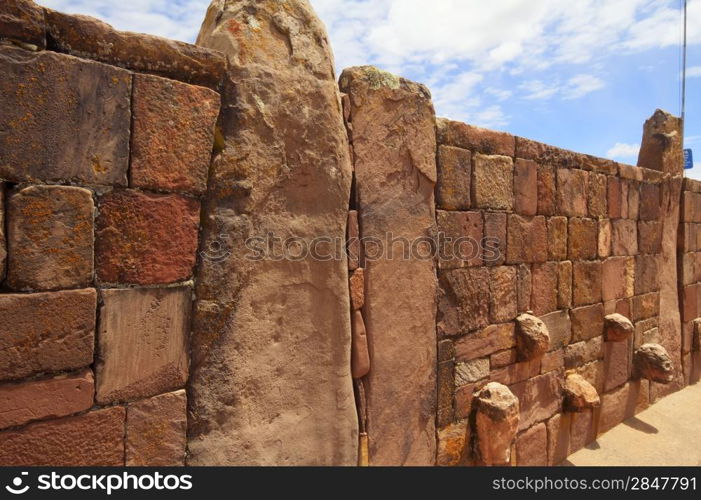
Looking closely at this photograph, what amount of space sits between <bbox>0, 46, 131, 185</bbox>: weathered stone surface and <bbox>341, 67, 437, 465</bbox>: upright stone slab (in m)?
1.33

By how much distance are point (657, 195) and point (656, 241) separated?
56 cm

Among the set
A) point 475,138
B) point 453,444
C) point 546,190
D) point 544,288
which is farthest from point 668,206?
point 453,444

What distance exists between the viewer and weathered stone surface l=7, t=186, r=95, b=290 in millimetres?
1727

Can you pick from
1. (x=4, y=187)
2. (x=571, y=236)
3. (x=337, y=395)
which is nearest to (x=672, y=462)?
(x=571, y=236)

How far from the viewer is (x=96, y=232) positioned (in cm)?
190

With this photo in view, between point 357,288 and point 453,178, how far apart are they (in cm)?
117

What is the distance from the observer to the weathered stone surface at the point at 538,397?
4.11 meters

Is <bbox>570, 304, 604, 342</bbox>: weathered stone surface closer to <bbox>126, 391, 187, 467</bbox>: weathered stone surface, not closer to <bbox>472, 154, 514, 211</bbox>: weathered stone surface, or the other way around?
<bbox>472, 154, 514, 211</bbox>: weathered stone surface

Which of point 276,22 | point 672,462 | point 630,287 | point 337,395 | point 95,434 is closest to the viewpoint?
point 95,434

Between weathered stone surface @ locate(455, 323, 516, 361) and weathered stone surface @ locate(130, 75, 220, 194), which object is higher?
weathered stone surface @ locate(130, 75, 220, 194)

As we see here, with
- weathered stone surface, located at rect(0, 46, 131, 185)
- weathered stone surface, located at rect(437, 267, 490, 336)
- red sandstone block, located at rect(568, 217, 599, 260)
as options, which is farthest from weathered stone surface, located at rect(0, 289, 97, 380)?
red sandstone block, located at rect(568, 217, 599, 260)

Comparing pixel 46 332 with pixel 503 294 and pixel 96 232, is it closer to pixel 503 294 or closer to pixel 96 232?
pixel 96 232
